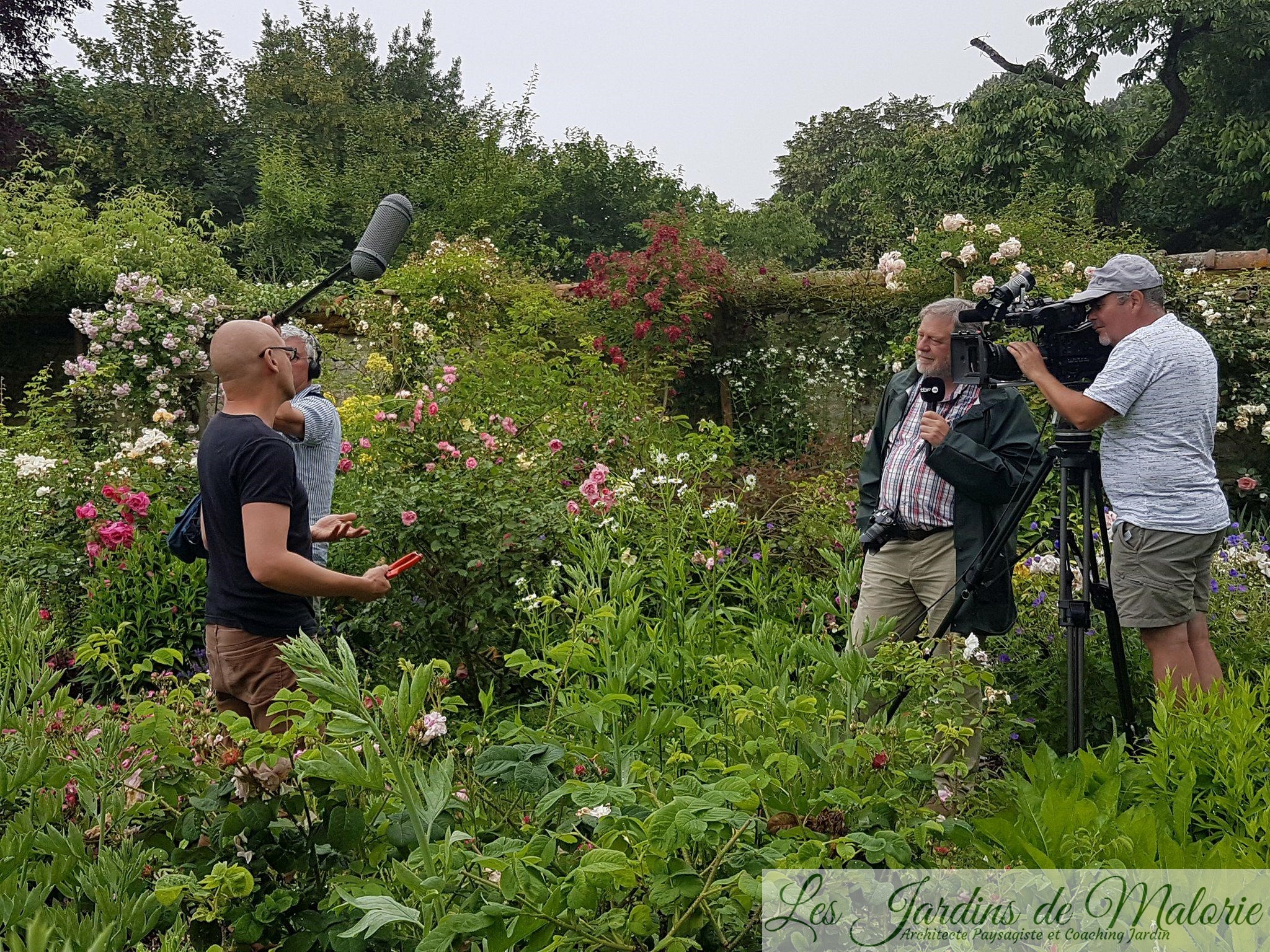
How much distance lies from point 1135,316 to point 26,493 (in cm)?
497

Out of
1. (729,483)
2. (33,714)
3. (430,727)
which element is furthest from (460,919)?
(729,483)

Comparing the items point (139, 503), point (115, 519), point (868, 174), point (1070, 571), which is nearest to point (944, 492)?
point (1070, 571)

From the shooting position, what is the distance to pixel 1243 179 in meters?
15.5

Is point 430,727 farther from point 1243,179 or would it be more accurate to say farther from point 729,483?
point 1243,179

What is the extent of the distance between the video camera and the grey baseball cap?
59 millimetres

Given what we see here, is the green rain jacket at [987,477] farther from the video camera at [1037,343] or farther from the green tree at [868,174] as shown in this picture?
the green tree at [868,174]

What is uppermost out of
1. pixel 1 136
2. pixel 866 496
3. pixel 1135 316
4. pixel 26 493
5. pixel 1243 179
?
pixel 1243 179

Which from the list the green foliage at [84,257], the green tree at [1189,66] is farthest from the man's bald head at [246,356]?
the green tree at [1189,66]

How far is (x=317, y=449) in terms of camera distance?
3.01 meters

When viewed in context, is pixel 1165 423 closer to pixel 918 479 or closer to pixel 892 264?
pixel 918 479

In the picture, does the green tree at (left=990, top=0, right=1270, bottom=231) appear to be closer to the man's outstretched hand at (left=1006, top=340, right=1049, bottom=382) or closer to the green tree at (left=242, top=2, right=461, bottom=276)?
the green tree at (left=242, top=2, right=461, bottom=276)

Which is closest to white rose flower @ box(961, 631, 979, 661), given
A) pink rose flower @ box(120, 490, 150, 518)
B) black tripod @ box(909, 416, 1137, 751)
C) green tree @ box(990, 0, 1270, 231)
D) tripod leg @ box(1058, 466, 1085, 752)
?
black tripod @ box(909, 416, 1137, 751)

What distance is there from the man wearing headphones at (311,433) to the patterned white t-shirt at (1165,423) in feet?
7.78

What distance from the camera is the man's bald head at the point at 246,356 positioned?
2.32 m
